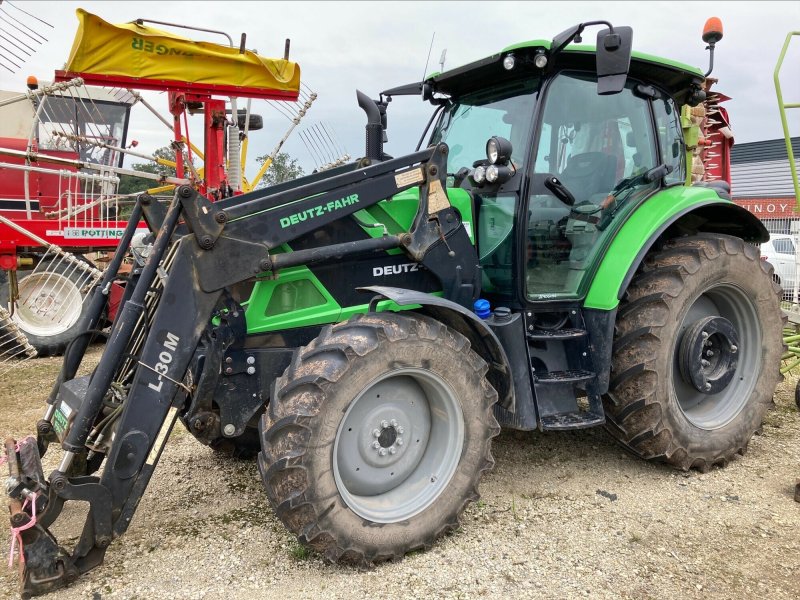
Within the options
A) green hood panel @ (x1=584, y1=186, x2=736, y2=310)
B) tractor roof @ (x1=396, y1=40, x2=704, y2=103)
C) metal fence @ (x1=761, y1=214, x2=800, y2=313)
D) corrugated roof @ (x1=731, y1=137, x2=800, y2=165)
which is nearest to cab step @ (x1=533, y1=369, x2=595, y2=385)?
green hood panel @ (x1=584, y1=186, x2=736, y2=310)

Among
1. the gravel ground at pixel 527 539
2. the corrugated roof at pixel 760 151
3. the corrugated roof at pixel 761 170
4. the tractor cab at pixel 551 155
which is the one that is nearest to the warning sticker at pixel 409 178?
the tractor cab at pixel 551 155

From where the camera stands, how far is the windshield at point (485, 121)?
3512mm

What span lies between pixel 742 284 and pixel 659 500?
150 centimetres

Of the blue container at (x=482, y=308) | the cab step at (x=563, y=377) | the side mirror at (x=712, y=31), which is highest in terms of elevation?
the side mirror at (x=712, y=31)

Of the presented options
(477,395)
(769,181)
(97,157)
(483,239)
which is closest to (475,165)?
(483,239)

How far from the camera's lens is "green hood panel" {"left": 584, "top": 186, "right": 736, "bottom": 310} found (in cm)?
350

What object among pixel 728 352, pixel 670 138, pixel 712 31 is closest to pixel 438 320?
pixel 728 352

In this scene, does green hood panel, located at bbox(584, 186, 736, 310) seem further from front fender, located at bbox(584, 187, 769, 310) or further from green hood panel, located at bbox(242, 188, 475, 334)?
green hood panel, located at bbox(242, 188, 475, 334)

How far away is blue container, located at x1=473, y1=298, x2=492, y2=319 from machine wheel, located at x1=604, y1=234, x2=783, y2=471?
80 cm

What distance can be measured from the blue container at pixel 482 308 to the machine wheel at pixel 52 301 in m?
5.73

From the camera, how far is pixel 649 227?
3.58m

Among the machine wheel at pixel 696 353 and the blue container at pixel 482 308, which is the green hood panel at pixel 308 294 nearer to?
the blue container at pixel 482 308

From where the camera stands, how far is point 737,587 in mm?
2604

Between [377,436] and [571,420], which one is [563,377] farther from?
[377,436]
